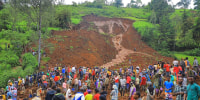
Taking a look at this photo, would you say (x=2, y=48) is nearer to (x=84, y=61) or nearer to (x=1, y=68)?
(x=1, y=68)

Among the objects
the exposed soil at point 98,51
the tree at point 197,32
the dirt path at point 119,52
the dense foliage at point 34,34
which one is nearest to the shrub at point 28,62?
the dense foliage at point 34,34

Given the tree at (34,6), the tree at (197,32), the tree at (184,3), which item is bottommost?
the tree at (197,32)

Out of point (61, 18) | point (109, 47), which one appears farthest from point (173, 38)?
point (61, 18)

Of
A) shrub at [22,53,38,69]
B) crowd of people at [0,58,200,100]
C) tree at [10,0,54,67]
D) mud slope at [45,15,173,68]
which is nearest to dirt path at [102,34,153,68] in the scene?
mud slope at [45,15,173,68]

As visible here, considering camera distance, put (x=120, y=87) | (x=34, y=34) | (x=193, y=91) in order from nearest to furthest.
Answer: (x=193, y=91) < (x=120, y=87) < (x=34, y=34)

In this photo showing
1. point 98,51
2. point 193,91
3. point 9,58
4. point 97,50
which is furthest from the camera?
point 97,50

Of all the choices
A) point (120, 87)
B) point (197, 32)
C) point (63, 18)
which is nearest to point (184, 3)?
point (197, 32)

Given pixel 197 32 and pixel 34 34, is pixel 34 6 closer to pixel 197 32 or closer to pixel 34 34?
pixel 34 34

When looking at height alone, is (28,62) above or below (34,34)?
below

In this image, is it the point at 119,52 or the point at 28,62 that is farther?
the point at 119,52

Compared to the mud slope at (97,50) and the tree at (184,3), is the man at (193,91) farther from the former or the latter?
the tree at (184,3)

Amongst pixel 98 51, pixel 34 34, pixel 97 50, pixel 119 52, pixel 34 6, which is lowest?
pixel 119 52

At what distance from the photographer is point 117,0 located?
8588cm

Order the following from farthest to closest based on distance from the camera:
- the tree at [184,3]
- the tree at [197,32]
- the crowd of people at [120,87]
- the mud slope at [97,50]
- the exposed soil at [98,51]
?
the tree at [184,3] → the tree at [197,32] → the mud slope at [97,50] → the exposed soil at [98,51] → the crowd of people at [120,87]
